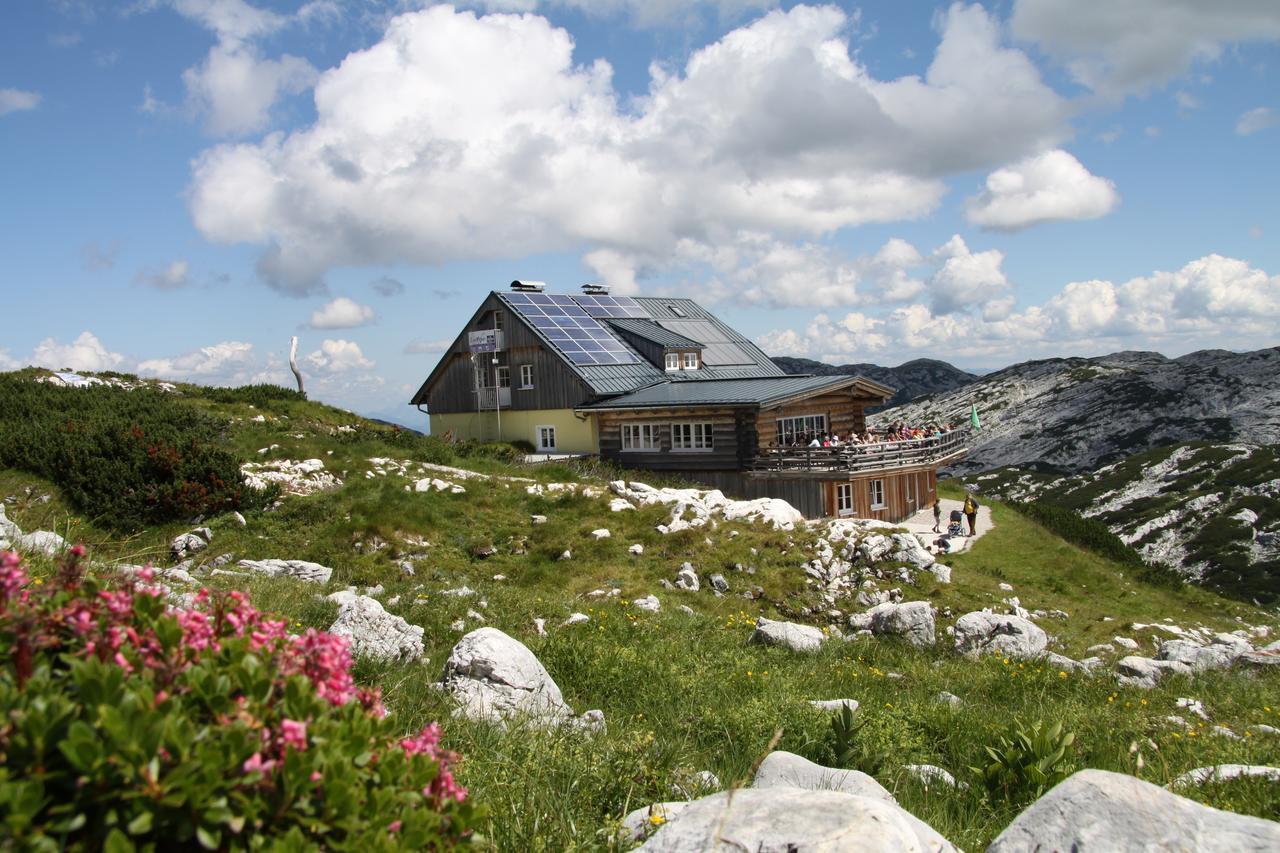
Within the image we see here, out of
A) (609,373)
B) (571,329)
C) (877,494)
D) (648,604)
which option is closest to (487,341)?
(571,329)

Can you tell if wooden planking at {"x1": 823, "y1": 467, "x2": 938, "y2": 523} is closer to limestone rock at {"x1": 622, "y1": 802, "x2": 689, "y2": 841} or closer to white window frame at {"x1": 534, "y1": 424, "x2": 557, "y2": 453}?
white window frame at {"x1": 534, "y1": 424, "x2": 557, "y2": 453}

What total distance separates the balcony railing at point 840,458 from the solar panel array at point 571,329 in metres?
10.6

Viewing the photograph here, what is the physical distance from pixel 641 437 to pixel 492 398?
31.9 ft

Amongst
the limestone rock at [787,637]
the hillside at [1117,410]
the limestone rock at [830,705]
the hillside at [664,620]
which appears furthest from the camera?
the hillside at [1117,410]

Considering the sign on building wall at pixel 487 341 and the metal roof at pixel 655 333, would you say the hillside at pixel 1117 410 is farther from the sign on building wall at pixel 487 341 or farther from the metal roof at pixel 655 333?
the sign on building wall at pixel 487 341

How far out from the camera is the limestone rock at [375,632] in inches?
353

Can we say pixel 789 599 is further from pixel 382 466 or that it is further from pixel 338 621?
pixel 382 466

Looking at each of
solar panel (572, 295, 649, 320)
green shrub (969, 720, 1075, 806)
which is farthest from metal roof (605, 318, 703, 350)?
green shrub (969, 720, 1075, 806)

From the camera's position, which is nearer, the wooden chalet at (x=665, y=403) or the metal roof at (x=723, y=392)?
the wooden chalet at (x=665, y=403)

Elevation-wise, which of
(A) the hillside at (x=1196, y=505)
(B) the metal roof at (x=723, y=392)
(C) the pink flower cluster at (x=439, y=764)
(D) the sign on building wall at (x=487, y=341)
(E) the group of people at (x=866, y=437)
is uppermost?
(D) the sign on building wall at (x=487, y=341)

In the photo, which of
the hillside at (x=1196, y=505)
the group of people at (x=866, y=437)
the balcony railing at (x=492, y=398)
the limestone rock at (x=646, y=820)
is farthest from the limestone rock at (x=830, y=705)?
the hillside at (x=1196, y=505)

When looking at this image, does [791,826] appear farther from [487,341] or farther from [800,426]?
[487,341]

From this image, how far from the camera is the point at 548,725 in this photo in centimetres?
685

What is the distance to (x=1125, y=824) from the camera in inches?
152
